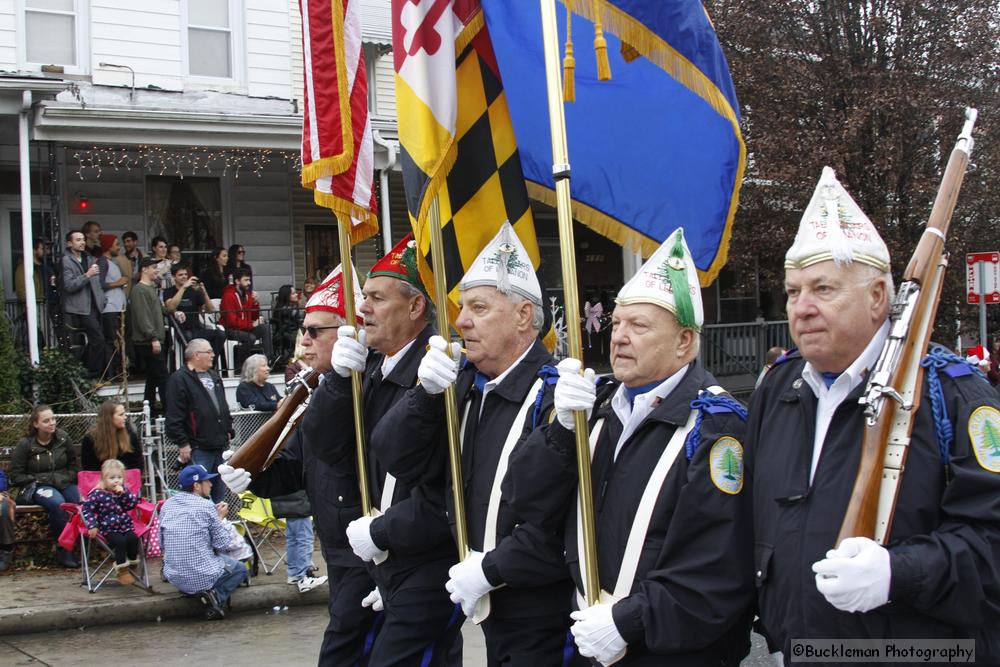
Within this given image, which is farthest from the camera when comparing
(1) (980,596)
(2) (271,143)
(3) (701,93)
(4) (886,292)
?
(2) (271,143)

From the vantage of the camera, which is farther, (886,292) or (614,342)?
(614,342)

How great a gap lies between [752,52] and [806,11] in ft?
3.39

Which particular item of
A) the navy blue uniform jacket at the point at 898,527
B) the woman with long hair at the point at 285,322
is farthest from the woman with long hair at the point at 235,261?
the navy blue uniform jacket at the point at 898,527

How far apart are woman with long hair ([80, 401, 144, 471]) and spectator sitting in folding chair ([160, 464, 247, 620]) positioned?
1595mm

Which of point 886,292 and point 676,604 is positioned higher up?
point 886,292

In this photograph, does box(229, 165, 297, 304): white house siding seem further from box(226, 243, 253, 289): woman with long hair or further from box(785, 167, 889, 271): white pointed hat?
box(785, 167, 889, 271): white pointed hat

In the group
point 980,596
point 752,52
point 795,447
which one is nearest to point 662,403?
point 795,447

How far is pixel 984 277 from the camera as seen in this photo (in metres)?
15.9

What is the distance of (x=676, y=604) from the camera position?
10.2ft

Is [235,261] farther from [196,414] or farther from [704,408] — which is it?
[704,408]

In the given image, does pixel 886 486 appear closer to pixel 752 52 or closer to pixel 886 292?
pixel 886 292

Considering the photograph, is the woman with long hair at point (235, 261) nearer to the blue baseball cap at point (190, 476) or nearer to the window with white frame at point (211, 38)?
the window with white frame at point (211, 38)

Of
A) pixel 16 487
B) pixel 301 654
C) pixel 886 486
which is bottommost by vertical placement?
pixel 301 654

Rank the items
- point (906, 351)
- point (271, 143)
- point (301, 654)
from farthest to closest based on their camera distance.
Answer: point (271, 143) → point (301, 654) → point (906, 351)
